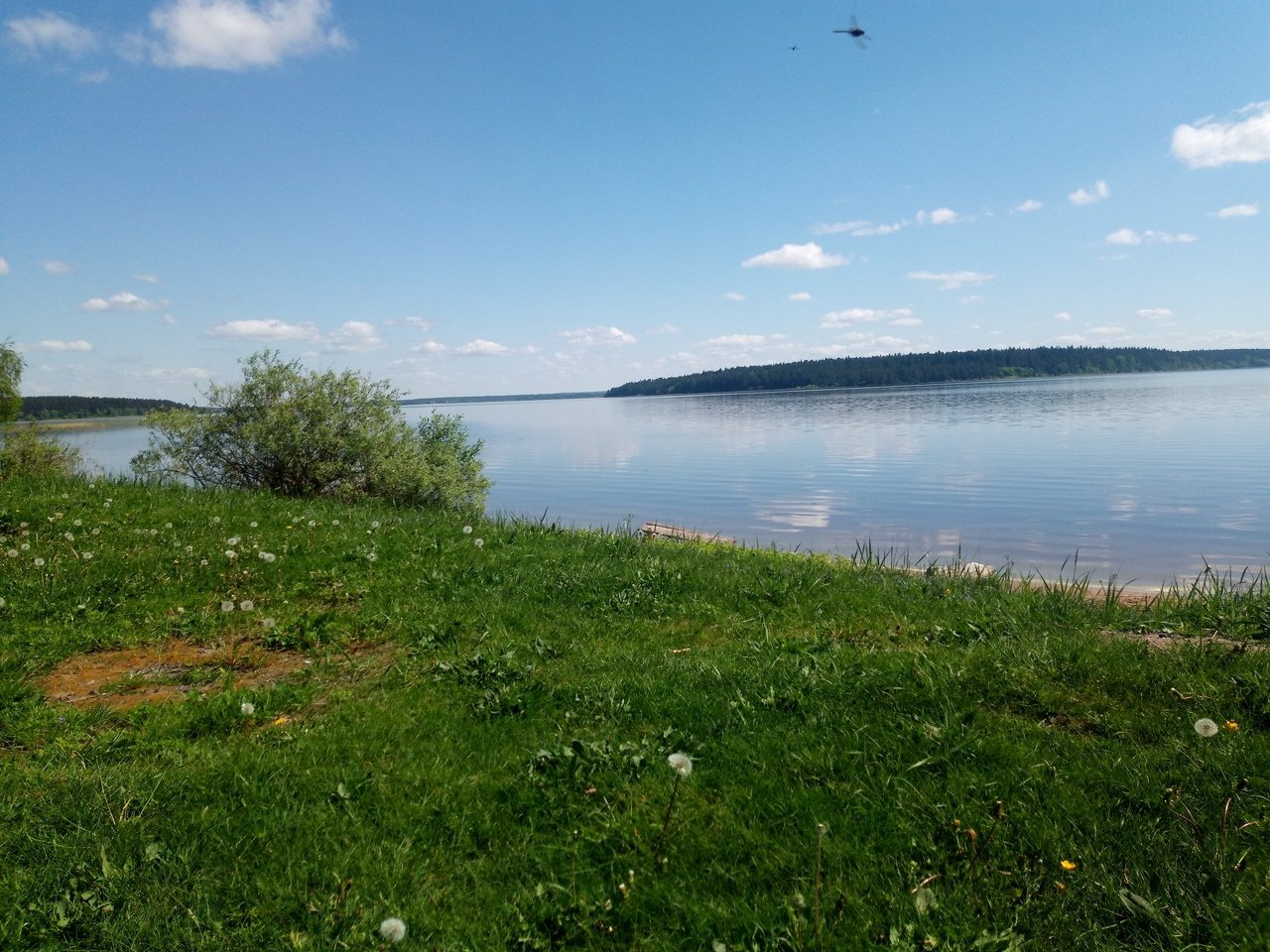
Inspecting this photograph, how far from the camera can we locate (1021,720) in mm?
4988

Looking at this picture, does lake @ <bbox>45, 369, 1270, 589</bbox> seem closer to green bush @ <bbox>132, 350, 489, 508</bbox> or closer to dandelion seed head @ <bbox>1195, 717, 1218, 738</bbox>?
green bush @ <bbox>132, 350, 489, 508</bbox>

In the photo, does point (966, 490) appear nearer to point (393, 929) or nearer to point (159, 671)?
point (159, 671)

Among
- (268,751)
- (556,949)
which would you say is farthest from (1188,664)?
(268,751)

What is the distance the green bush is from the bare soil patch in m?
11.5

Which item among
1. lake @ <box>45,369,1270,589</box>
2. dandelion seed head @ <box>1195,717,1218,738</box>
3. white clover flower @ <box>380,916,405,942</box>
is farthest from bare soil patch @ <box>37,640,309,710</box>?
lake @ <box>45,369,1270,589</box>

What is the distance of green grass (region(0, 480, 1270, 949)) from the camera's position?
3.50 metres

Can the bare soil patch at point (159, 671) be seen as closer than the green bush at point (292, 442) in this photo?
Yes

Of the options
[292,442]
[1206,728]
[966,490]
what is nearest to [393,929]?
[1206,728]

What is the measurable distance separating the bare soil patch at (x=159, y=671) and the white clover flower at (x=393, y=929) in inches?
145

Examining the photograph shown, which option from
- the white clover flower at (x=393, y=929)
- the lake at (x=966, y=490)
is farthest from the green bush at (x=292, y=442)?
the white clover flower at (x=393, y=929)

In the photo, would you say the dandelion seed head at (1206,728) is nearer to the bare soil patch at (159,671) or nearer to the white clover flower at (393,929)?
the white clover flower at (393,929)

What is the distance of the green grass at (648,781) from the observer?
3498mm

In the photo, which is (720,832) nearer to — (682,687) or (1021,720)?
(682,687)

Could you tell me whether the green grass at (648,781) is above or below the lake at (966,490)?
above
